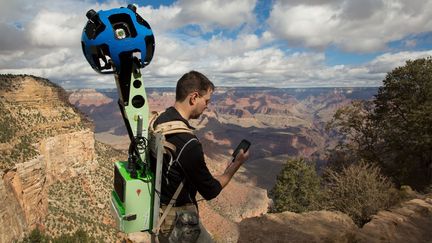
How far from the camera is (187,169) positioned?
11.7 ft

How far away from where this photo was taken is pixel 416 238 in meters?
11.6

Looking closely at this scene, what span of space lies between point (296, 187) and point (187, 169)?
3725 cm

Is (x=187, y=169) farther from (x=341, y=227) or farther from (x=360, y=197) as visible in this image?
(x=360, y=197)

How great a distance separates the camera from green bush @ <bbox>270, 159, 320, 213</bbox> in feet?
123

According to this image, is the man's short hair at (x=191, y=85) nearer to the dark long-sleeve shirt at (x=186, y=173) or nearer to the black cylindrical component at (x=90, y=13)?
the dark long-sleeve shirt at (x=186, y=173)

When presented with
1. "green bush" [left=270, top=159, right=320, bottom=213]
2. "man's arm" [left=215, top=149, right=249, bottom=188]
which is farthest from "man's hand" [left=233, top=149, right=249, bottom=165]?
"green bush" [left=270, top=159, right=320, bottom=213]

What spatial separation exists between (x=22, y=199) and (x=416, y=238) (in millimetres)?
28365

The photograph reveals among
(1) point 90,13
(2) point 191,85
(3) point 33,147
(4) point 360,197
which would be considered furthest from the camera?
(3) point 33,147

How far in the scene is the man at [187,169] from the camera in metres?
3.53

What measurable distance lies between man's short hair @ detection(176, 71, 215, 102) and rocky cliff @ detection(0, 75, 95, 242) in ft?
77.9

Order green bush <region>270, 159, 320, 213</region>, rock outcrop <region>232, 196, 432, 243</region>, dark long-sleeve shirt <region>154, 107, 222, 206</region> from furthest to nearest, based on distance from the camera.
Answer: green bush <region>270, 159, 320, 213</region>
rock outcrop <region>232, 196, 432, 243</region>
dark long-sleeve shirt <region>154, 107, 222, 206</region>

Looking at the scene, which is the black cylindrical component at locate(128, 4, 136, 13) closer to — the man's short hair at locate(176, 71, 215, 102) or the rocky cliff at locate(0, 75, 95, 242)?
the man's short hair at locate(176, 71, 215, 102)

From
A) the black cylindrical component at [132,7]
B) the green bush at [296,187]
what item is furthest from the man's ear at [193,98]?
the green bush at [296,187]

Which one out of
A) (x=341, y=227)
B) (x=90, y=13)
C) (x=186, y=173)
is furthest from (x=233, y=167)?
(x=341, y=227)
